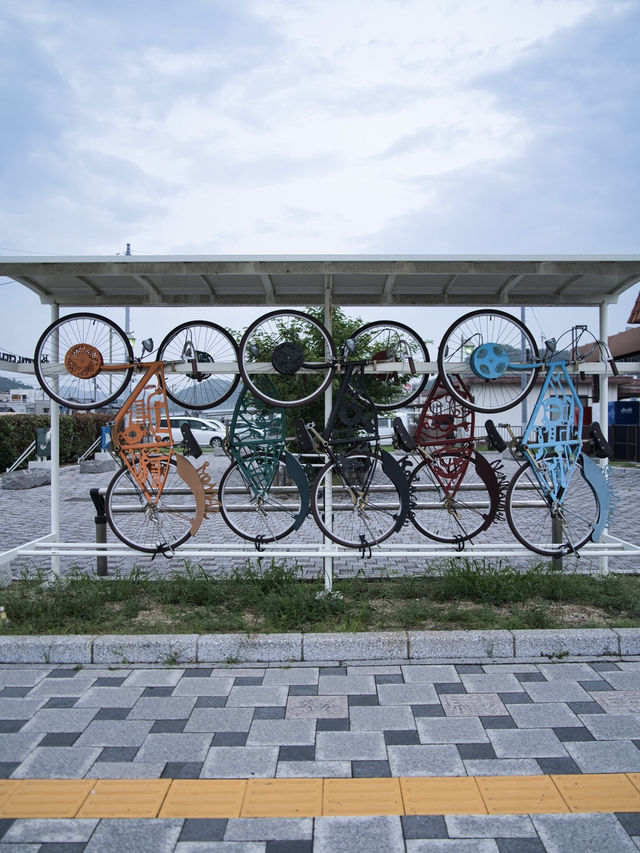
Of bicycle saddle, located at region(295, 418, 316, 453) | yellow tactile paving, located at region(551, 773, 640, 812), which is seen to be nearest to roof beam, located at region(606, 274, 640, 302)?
bicycle saddle, located at region(295, 418, 316, 453)

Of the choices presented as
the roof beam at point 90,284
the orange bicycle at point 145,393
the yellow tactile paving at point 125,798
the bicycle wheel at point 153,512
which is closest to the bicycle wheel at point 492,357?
the orange bicycle at point 145,393

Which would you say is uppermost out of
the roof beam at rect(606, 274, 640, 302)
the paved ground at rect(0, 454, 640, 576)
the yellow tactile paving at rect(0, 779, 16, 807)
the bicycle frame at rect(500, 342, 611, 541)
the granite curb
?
the roof beam at rect(606, 274, 640, 302)

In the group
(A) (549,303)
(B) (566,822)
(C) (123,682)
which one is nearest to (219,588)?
(C) (123,682)

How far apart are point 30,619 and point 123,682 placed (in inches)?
47.3

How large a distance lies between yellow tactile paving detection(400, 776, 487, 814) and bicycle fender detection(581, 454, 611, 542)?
3.15 meters

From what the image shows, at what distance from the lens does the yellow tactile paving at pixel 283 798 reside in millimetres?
2859

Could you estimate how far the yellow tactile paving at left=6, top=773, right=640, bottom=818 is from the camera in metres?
2.86

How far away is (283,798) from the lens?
2.95m

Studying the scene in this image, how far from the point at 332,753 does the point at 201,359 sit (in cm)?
359

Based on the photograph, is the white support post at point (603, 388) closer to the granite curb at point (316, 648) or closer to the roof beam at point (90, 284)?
the granite curb at point (316, 648)

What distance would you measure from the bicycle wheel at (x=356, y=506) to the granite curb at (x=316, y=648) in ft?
3.61

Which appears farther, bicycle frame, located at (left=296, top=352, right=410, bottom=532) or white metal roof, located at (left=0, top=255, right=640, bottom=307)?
bicycle frame, located at (left=296, top=352, right=410, bottom=532)

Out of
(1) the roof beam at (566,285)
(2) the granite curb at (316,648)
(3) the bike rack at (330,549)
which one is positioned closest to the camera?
(2) the granite curb at (316,648)

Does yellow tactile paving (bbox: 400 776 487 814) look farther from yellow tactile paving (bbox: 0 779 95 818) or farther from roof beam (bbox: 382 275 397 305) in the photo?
roof beam (bbox: 382 275 397 305)
